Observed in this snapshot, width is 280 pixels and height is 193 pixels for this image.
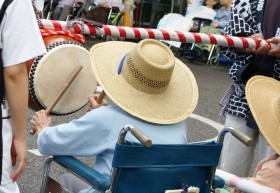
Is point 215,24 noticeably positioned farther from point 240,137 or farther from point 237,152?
point 240,137

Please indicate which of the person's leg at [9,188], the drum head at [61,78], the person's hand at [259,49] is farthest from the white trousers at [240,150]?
the person's leg at [9,188]

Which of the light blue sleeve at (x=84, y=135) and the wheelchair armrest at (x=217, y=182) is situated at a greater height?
the light blue sleeve at (x=84, y=135)

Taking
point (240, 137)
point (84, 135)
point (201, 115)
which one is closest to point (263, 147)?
point (240, 137)

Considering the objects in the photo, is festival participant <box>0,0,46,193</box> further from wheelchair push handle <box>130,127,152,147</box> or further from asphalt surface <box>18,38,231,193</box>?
asphalt surface <box>18,38,231,193</box>

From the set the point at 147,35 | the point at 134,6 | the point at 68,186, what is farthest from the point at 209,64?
the point at 68,186

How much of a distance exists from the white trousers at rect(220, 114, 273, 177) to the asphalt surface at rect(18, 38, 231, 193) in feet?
4.35

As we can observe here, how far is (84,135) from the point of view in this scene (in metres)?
2.31

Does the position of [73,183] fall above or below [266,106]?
below

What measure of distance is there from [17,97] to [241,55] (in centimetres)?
179

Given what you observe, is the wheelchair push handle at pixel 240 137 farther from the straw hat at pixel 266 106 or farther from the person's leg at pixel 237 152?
the person's leg at pixel 237 152

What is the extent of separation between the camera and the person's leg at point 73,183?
2611 millimetres

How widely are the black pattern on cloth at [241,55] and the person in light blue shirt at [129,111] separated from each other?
769 mm

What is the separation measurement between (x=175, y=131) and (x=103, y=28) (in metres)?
1.35

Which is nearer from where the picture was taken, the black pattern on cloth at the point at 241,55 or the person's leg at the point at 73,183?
the person's leg at the point at 73,183
